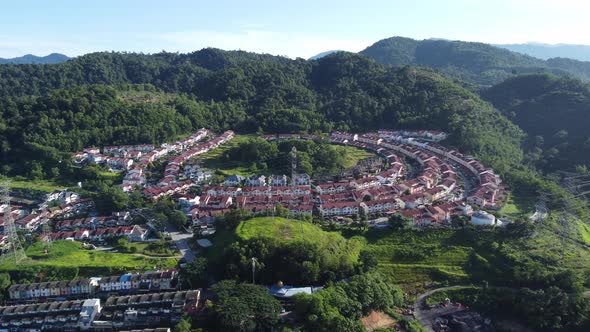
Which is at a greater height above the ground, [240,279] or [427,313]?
[240,279]

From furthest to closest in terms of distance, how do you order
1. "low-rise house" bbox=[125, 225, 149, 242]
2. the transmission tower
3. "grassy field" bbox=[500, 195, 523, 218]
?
"grassy field" bbox=[500, 195, 523, 218] < "low-rise house" bbox=[125, 225, 149, 242] < the transmission tower

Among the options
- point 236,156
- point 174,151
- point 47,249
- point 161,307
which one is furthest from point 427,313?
point 174,151

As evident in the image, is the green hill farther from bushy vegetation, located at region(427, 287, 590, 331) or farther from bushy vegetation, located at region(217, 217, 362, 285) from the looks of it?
bushy vegetation, located at region(427, 287, 590, 331)

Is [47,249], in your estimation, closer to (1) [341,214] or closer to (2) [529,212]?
(1) [341,214]

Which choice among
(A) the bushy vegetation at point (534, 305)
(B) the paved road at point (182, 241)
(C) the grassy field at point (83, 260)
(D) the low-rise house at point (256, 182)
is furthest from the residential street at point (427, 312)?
(D) the low-rise house at point (256, 182)

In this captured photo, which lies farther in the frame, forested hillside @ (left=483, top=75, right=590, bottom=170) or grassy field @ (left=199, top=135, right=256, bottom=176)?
forested hillside @ (left=483, top=75, right=590, bottom=170)

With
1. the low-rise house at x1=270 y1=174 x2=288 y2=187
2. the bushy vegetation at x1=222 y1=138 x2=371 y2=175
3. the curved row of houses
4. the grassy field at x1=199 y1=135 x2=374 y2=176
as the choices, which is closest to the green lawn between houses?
the curved row of houses

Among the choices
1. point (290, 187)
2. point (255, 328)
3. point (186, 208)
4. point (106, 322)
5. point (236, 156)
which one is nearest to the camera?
point (255, 328)
